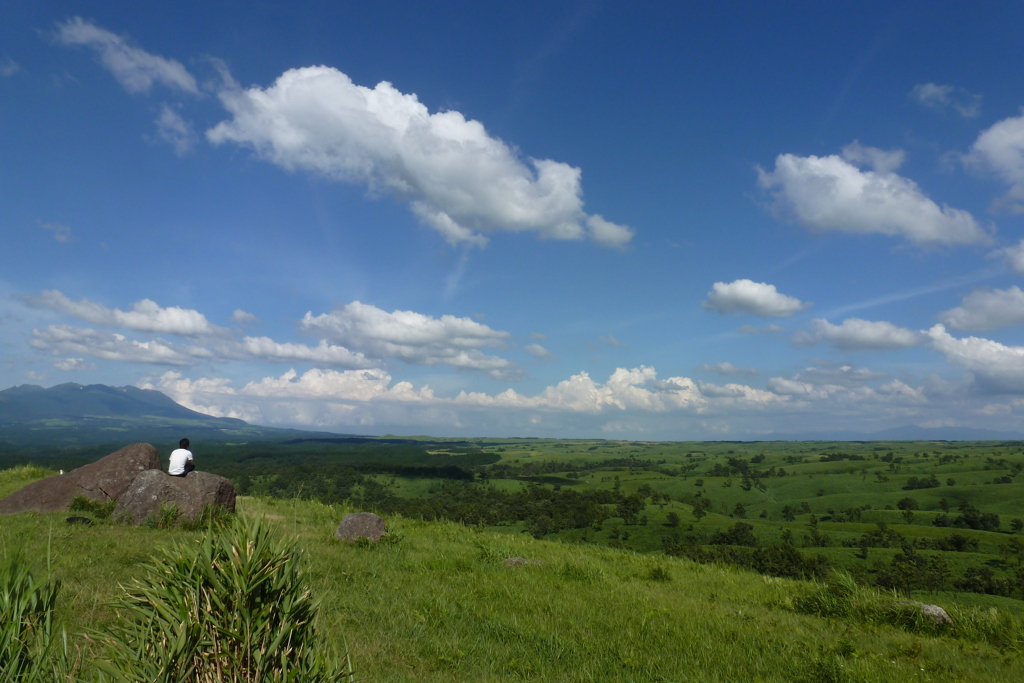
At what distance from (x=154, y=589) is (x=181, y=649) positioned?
16.2 inches

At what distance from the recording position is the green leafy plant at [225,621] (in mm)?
2977

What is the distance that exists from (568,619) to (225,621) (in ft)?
25.8

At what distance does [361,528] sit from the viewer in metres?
15.7

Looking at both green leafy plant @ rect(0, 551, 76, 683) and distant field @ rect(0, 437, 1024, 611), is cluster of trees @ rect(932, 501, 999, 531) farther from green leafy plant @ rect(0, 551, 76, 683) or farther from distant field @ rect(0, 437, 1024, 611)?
green leafy plant @ rect(0, 551, 76, 683)

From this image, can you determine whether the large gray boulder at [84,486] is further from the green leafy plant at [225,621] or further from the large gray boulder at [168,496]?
the green leafy plant at [225,621]

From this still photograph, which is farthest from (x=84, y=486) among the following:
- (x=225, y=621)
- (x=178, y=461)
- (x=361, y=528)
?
(x=225, y=621)

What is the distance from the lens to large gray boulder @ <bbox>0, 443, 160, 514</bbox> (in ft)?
54.6

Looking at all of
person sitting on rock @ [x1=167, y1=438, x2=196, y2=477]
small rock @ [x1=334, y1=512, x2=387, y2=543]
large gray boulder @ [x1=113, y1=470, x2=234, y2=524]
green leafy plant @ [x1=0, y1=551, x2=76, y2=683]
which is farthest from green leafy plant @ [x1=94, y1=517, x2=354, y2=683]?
person sitting on rock @ [x1=167, y1=438, x2=196, y2=477]

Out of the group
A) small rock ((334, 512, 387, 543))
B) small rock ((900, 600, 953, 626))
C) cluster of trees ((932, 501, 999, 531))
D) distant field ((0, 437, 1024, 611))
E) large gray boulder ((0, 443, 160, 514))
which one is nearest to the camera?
small rock ((900, 600, 953, 626))

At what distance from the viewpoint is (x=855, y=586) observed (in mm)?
12578

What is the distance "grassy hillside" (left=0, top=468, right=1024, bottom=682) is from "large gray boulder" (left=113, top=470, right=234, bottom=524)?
760 millimetres

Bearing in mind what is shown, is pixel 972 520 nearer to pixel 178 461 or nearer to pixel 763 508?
pixel 763 508

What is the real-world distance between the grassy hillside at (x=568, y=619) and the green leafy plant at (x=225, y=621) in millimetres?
1741

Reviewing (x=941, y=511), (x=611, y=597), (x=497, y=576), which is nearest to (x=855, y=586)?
(x=611, y=597)
